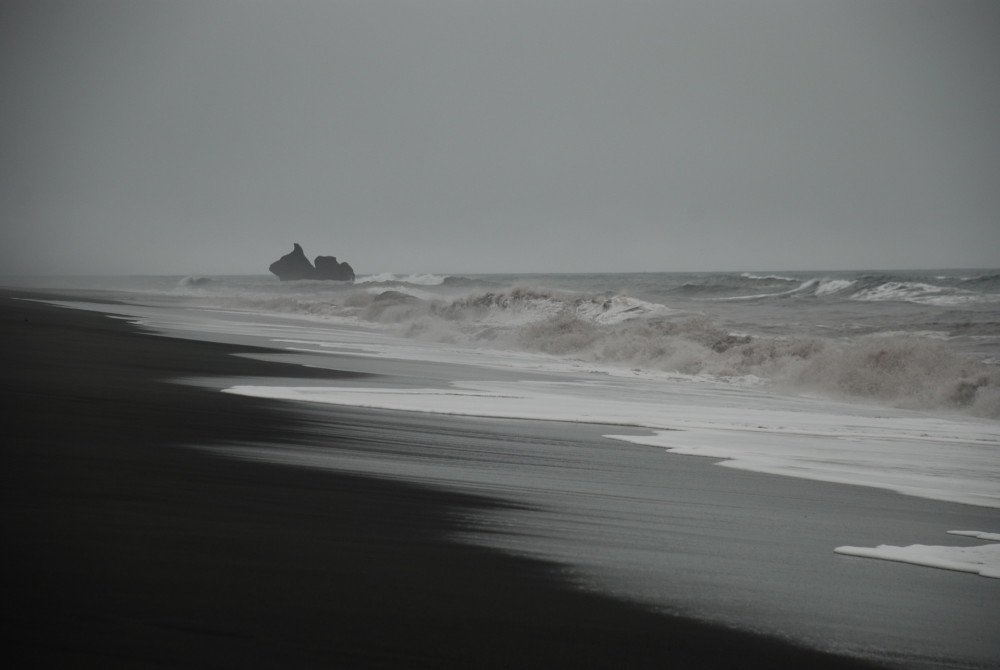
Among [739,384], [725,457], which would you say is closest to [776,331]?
[739,384]

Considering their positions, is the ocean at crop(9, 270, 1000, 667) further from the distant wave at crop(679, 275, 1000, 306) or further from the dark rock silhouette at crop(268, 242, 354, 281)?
the dark rock silhouette at crop(268, 242, 354, 281)

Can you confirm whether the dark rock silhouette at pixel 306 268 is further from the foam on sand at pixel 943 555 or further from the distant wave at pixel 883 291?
the foam on sand at pixel 943 555

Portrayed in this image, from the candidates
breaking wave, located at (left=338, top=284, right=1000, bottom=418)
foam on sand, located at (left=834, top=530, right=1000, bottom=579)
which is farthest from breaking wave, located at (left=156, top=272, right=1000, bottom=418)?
foam on sand, located at (left=834, top=530, right=1000, bottom=579)

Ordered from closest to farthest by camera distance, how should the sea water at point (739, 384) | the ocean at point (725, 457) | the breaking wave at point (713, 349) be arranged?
the ocean at point (725, 457)
the sea water at point (739, 384)
the breaking wave at point (713, 349)

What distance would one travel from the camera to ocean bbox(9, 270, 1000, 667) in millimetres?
3562

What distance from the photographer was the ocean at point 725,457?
3562 millimetres

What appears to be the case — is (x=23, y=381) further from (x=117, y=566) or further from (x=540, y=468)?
(x=117, y=566)

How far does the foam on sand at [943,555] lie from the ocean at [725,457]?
0.01m

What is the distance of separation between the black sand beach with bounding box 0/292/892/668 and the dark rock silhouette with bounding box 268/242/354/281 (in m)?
98.8

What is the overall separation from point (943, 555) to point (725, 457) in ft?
8.51

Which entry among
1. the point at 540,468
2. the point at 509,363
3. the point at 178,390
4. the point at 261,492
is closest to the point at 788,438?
the point at 540,468

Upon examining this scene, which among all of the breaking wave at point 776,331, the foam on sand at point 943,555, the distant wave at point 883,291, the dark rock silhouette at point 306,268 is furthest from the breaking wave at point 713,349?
the dark rock silhouette at point 306,268

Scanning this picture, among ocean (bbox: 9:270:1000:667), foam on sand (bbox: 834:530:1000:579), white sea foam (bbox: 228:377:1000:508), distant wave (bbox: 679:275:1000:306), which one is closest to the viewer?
ocean (bbox: 9:270:1000:667)

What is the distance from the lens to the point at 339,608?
118 inches
